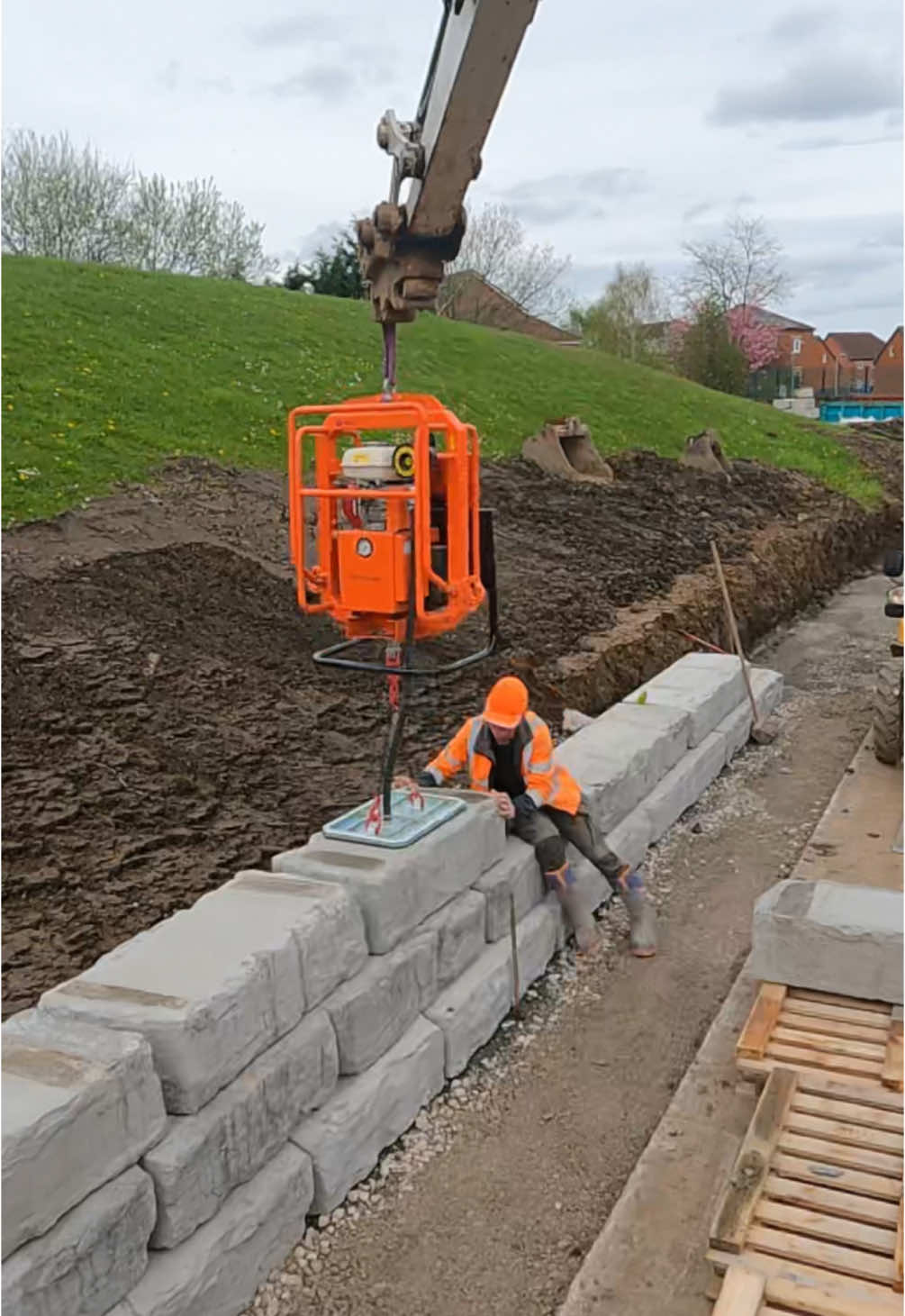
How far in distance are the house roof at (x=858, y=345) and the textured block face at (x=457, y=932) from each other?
85076 mm

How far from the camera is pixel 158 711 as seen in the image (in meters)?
7.95

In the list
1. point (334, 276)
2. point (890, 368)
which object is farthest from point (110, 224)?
point (890, 368)

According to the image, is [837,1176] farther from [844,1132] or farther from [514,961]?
[514,961]

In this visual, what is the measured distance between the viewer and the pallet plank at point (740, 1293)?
3.64 meters

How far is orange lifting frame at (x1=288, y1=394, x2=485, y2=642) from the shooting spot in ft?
15.7

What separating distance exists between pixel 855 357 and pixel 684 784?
272 ft

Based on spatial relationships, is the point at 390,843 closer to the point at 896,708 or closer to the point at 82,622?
the point at 82,622

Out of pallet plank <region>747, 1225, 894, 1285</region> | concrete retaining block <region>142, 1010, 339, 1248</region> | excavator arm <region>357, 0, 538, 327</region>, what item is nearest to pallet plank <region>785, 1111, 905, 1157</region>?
pallet plank <region>747, 1225, 894, 1285</region>

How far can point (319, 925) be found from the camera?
14.5 feet

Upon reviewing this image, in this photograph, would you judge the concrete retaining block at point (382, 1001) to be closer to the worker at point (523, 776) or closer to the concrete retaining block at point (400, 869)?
the concrete retaining block at point (400, 869)

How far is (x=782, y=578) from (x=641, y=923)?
11659 mm

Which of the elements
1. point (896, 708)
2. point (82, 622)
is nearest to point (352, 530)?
point (82, 622)

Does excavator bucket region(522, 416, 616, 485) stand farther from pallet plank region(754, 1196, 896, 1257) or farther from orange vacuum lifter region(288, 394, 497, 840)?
pallet plank region(754, 1196, 896, 1257)

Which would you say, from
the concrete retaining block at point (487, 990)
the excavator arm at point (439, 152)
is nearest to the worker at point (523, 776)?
the concrete retaining block at point (487, 990)
